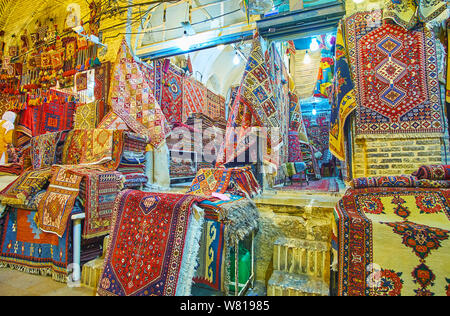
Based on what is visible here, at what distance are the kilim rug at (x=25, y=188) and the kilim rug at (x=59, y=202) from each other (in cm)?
21

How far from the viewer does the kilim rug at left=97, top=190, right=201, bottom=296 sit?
142 centimetres

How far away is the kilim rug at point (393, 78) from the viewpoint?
2.64m

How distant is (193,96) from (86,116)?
→ 271cm

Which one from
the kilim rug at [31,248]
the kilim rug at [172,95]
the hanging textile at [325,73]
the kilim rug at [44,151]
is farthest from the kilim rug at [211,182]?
the hanging textile at [325,73]

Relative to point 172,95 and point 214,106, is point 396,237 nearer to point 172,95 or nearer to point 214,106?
point 172,95

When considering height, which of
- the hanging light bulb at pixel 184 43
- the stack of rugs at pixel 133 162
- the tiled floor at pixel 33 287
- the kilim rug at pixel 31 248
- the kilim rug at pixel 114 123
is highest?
the hanging light bulb at pixel 184 43

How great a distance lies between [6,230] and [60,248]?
3.11ft

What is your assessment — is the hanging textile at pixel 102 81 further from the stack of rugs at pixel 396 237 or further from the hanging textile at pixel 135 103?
the stack of rugs at pixel 396 237

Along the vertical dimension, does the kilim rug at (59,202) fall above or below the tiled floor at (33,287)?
above

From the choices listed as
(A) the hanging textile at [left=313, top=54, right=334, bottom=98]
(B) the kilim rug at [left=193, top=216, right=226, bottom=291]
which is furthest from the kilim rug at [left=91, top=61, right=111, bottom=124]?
(A) the hanging textile at [left=313, top=54, right=334, bottom=98]

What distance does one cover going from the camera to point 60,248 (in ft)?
6.81

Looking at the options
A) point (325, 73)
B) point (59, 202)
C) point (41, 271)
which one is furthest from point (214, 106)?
point (41, 271)

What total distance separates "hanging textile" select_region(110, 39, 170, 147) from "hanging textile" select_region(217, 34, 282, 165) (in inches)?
48.8

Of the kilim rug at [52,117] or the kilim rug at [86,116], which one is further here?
the kilim rug at [86,116]
